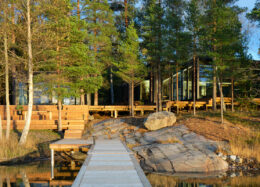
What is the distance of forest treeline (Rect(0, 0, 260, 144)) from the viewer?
1227cm

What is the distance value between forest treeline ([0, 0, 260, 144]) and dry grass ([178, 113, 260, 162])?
1926 millimetres

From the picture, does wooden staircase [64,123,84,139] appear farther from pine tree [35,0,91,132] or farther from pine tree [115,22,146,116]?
pine tree [115,22,146,116]

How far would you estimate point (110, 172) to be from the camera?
5.85 meters

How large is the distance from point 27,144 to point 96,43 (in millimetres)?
10438

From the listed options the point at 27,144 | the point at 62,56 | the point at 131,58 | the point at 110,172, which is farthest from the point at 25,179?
the point at 131,58

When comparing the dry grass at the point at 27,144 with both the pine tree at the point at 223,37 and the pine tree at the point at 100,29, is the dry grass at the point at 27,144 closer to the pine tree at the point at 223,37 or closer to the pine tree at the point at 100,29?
the pine tree at the point at 100,29

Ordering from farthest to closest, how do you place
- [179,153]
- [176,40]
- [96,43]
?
[96,43] < [176,40] < [179,153]

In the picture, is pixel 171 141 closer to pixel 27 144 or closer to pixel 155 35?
pixel 27 144

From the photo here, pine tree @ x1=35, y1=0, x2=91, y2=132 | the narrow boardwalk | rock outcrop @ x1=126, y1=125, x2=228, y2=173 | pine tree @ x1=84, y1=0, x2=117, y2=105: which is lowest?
rock outcrop @ x1=126, y1=125, x2=228, y2=173

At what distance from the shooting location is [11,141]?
11688 millimetres

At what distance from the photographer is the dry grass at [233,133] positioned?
10.3m

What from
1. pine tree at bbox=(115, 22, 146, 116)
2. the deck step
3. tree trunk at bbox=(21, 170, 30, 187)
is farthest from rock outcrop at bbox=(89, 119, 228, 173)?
pine tree at bbox=(115, 22, 146, 116)

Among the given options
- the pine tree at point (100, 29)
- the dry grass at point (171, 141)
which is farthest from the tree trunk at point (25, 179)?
the pine tree at point (100, 29)

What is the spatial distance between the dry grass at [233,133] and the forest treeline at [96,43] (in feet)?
6.32
